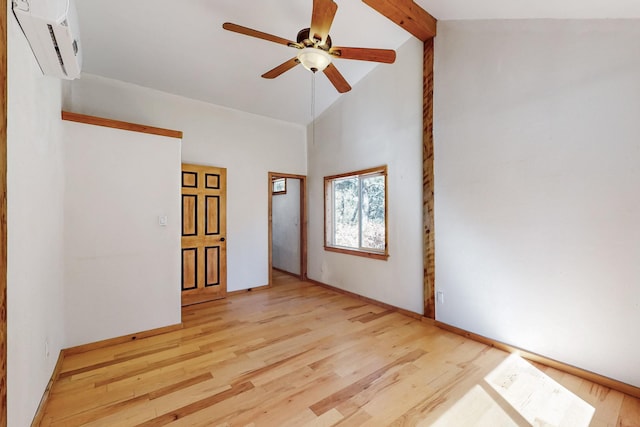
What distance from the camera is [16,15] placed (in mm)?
1316

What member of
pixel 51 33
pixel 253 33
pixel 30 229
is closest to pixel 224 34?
pixel 253 33

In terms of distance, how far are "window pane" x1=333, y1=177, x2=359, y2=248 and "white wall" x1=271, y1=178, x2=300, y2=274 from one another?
1.04m

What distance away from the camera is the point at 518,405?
1852mm

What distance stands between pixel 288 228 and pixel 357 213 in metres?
2.00

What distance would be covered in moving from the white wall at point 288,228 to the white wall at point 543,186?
3.03m

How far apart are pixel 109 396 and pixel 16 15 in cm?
235

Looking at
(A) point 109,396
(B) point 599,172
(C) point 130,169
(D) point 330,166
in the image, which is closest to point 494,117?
(B) point 599,172

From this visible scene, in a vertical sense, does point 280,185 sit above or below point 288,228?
above

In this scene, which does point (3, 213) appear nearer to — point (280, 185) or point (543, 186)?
point (543, 186)

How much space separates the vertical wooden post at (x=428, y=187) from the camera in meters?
3.18

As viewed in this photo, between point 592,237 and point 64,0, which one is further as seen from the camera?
point 592,237

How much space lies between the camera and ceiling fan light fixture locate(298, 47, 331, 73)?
2104 mm

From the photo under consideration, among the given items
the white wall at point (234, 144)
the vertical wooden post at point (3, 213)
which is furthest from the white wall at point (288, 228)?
the vertical wooden post at point (3, 213)

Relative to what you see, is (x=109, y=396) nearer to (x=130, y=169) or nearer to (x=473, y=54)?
(x=130, y=169)
